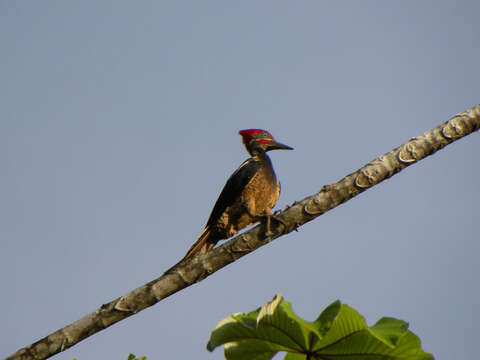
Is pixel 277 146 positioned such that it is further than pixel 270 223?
Yes

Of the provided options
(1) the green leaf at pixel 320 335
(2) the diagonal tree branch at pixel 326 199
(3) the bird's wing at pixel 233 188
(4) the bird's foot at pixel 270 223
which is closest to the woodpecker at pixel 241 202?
(3) the bird's wing at pixel 233 188

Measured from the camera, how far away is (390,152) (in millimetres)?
3297

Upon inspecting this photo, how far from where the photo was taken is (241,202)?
217 inches

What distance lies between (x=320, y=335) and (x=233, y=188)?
378 cm

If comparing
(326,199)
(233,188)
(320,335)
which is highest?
(233,188)

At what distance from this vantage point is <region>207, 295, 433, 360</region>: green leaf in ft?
6.27

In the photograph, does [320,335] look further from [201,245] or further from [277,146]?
[277,146]

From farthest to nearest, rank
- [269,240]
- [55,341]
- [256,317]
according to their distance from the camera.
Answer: [269,240] < [55,341] < [256,317]

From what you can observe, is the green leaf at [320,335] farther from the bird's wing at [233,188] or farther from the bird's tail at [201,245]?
the bird's wing at [233,188]

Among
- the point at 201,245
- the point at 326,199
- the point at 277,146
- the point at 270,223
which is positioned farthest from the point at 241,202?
the point at 326,199

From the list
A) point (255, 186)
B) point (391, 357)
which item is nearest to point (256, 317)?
point (391, 357)

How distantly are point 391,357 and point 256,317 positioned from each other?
1.65ft

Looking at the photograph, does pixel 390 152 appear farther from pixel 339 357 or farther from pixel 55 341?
pixel 55 341

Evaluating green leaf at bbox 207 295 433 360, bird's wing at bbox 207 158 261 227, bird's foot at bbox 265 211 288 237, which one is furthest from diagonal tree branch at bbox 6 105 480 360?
bird's wing at bbox 207 158 261 227
